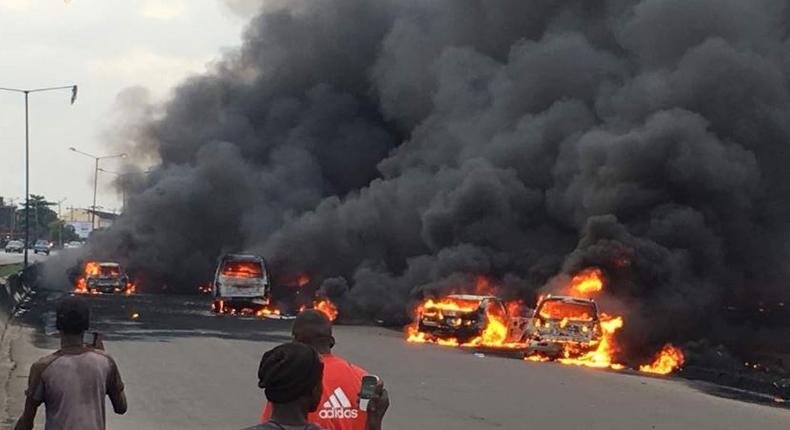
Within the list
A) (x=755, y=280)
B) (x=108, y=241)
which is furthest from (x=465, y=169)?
(x=108, y=241)

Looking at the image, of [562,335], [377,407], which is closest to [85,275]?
[562,335]

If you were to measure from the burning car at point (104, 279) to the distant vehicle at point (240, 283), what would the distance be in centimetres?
1191

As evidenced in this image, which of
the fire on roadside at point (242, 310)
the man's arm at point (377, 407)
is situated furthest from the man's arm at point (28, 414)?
the fire on roadside at point (242, 310)

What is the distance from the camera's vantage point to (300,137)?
183 ft

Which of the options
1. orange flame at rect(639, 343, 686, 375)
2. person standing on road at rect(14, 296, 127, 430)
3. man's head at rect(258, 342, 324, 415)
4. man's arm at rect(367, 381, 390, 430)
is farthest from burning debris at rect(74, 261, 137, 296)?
man's head at rect(258, 342, 324, 415)

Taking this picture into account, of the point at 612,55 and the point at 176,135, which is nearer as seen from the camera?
the point at 612,55

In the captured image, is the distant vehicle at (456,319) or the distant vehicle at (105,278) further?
the distant vehicle at (105,278)

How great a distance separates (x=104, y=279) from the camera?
44.8 m

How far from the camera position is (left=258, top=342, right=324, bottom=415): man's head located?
378cm

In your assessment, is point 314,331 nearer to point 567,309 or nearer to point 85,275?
point 567,309

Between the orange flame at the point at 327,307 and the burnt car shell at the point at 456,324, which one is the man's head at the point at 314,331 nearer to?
the burnt car shell at the point at 456,324

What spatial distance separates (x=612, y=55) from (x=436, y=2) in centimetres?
1203

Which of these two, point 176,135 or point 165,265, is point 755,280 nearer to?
point 165,265

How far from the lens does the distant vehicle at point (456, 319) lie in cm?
2550
